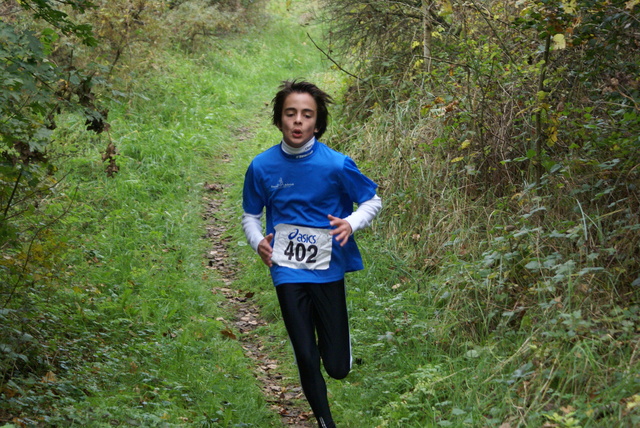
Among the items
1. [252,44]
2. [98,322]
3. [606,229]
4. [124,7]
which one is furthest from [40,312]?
[252,44]

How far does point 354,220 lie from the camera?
14.4 ft

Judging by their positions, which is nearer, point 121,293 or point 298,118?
point 298,118

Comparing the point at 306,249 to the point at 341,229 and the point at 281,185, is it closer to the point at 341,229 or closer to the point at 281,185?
the point at 341,229

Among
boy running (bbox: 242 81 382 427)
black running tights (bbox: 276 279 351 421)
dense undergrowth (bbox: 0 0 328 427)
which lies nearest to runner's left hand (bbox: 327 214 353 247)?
boy running (bbox: 242 81 382 427)

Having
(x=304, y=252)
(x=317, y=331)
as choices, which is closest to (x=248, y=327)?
(x=317, y=331)

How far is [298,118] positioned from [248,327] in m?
3.02

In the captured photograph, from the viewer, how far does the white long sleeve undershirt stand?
4.39 m

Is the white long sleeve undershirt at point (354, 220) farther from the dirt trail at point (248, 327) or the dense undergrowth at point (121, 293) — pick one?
the dirt trail at point (248, 327)

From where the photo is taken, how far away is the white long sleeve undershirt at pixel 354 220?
4391 mm

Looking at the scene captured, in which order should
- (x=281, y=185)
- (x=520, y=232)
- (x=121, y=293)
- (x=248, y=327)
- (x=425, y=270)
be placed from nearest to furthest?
1. (x=281, y=185)
2. (x=520, y=232)
3. (x=425, y=270)
4. (x=121, y=293)
5. (x=248, y=327)

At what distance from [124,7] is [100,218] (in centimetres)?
511

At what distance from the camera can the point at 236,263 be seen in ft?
27.6

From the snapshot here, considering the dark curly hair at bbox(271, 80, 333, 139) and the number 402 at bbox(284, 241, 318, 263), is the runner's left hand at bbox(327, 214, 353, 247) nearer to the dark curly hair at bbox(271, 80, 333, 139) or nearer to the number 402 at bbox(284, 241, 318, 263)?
the number 402 at bbox(284, 241, 318, 263)

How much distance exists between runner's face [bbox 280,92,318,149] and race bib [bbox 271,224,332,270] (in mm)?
546
